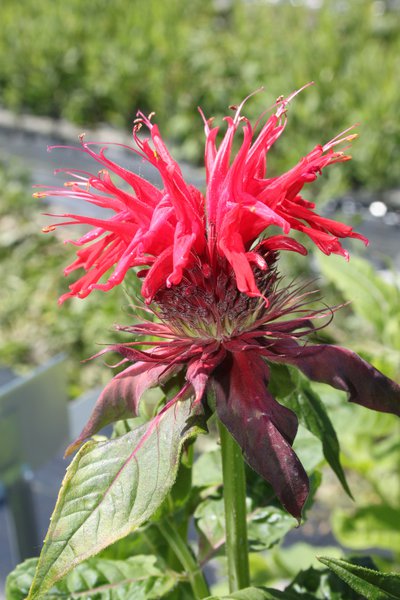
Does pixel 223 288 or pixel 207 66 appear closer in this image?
pixel 223 288

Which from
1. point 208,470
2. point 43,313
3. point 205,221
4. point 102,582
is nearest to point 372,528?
point 208,470

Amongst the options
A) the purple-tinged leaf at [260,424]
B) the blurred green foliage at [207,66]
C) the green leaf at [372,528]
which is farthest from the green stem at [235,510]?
the blurred green foliage at [207,66]

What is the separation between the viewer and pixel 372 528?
133cm

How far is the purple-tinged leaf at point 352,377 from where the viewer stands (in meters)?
0.51

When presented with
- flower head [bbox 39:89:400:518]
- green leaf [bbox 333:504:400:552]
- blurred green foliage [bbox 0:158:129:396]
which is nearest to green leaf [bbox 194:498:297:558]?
flower head [bbox 39:89:400:518]

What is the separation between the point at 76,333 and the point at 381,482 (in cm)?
118

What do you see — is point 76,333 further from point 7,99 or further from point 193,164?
point 7,99

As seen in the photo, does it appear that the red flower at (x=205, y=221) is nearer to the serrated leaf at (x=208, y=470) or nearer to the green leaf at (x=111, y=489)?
the green leaf at (x=111, y=489)

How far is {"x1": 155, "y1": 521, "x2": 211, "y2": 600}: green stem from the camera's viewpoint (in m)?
0.60

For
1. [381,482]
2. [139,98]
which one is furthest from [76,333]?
[139,98]

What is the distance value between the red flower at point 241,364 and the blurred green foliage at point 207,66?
7.64 feet

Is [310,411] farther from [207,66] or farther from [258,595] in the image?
[207,66]

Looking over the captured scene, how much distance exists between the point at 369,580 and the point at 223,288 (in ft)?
0.72

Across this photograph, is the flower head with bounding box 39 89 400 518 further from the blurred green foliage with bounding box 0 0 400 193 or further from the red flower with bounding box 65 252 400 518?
the blurred green foliage with bounding box 0 0 400 193
